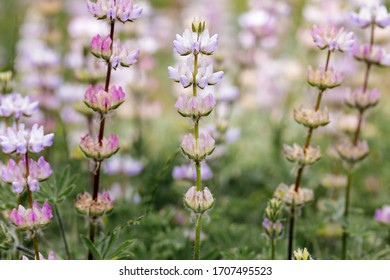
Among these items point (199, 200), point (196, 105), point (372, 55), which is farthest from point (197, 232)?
point (372, 55)

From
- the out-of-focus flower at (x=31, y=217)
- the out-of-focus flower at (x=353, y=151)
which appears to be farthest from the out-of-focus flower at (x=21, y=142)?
the out-of-focus flower at (x=353, y=151)

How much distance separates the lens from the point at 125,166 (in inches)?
119

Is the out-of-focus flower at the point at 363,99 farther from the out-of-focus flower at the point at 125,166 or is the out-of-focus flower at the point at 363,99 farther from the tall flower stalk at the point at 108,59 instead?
the out-of-focus flower at the point at 125,166

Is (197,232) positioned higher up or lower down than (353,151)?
lower down

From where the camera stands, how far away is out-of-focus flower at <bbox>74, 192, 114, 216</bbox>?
1.89m

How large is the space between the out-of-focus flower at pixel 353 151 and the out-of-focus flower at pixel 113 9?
891 mm

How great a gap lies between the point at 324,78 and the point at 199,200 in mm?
485

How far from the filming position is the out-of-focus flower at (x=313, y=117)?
1.95 m

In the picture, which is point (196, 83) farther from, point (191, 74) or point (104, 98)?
point (104, 98)

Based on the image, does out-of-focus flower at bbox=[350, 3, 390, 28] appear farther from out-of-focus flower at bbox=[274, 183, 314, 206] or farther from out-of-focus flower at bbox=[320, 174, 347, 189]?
out-of-focus flower at bbox=[320, 174, 347, 189]

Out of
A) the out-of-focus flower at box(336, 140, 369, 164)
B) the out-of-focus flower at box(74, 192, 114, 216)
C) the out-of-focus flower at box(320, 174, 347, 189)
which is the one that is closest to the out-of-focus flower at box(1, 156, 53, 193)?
the out-of-focus flower at box(74, 192, 114, 216)

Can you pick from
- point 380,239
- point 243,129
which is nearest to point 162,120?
point 243,129

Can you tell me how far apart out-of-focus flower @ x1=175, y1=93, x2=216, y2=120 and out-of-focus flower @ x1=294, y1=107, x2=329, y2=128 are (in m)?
0.34
